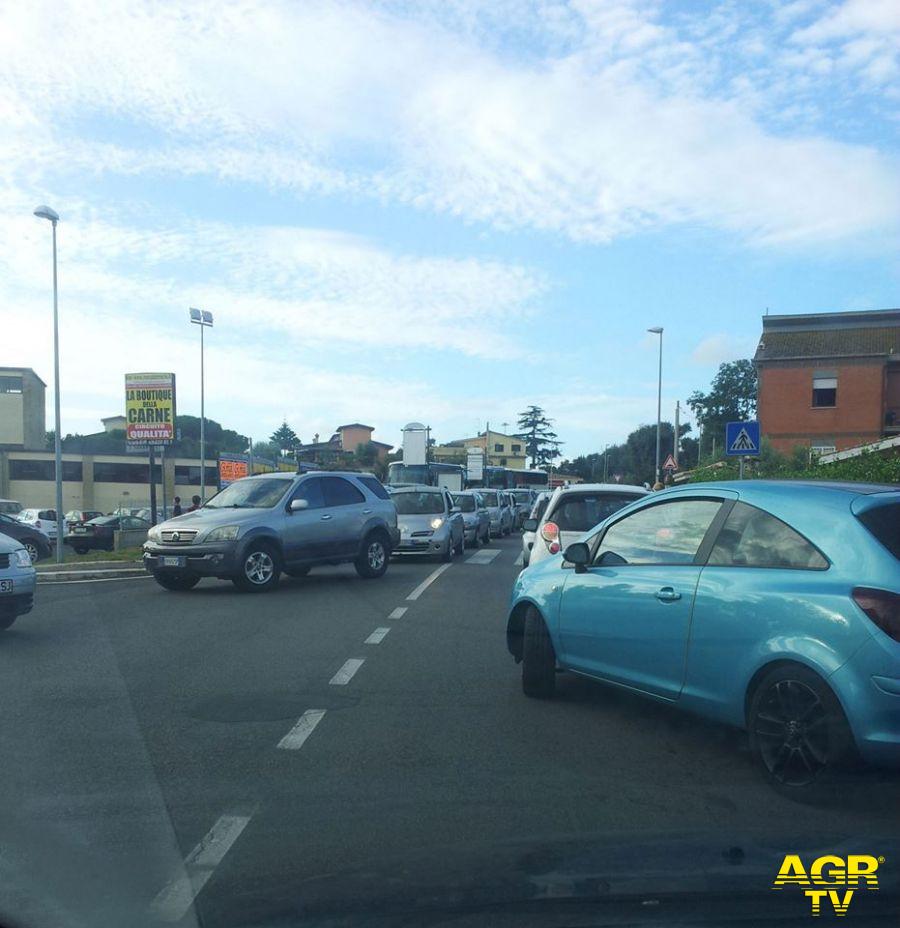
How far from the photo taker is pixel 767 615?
495 centimetres

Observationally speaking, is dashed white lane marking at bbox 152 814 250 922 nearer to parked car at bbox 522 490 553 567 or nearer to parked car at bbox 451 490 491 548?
parked car at bbox 522 490 553 567

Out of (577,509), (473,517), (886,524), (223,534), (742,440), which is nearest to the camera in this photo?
(886,524)

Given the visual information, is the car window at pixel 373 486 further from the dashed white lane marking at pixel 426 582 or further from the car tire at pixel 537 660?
the car tire at pixel 537 660

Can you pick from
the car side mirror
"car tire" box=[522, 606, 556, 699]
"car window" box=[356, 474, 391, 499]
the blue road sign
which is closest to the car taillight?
the car side mirror

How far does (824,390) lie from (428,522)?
93.0ft

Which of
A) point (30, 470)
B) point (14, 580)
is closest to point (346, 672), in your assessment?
point (14, 580)

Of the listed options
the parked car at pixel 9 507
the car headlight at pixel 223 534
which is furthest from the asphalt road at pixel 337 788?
the parked car at pixel 9 507

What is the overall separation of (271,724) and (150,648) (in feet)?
10.9

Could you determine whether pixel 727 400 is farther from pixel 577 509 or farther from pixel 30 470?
pixel 577 509

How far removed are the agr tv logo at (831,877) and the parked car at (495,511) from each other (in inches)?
1038

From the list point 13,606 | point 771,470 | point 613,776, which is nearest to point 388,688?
point 613,776

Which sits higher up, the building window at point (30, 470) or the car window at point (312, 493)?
the car window at point (312, 493)

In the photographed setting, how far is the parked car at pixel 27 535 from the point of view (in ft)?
76.6

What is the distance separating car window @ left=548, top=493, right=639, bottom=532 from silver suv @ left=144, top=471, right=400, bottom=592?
175 inches
